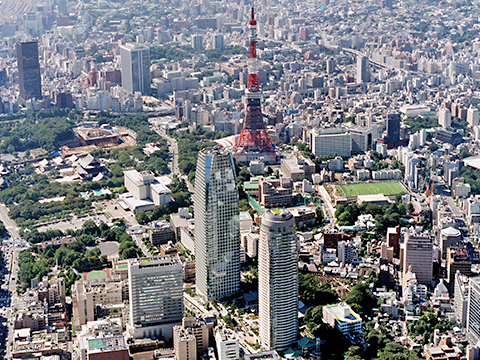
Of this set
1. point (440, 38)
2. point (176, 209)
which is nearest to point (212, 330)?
point (176, 209)

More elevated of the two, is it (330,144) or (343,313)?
(330,144)

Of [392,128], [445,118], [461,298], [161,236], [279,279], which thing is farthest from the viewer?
[445,118]

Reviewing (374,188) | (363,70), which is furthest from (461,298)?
(363,70)

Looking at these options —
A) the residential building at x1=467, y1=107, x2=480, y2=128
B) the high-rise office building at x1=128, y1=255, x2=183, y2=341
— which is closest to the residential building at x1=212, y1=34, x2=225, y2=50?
the residential building at x1=467, y1=107, x2=480, y2=128

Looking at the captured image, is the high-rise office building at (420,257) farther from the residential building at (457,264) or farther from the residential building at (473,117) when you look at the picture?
the residential building at (473,117)

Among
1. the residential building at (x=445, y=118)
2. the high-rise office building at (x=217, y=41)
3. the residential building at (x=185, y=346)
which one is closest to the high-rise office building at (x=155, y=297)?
the residential building at (x=185, y=346)

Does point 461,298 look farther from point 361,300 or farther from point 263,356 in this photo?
point 263,356
